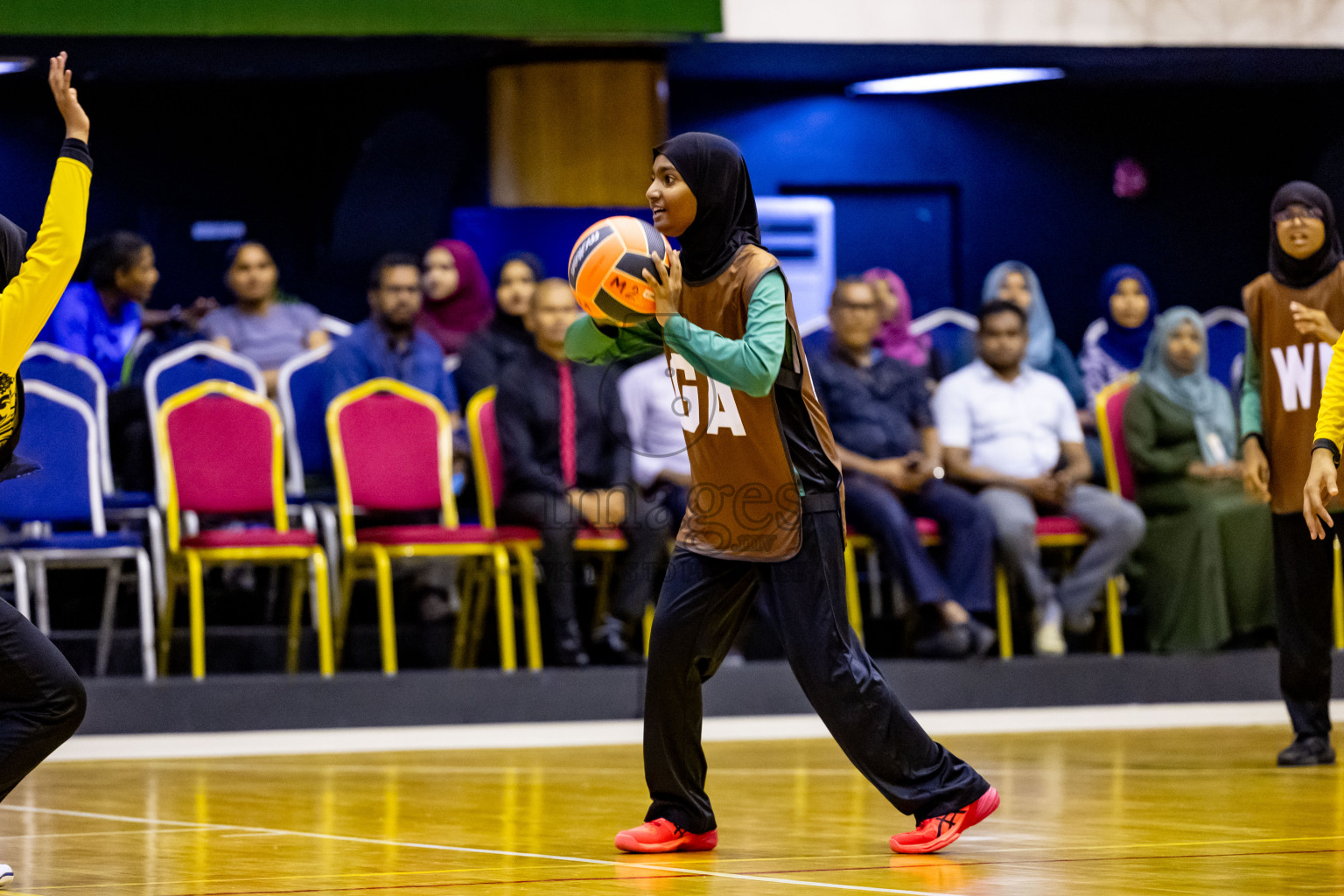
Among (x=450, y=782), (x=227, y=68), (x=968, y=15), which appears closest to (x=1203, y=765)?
(x=450, y=782)

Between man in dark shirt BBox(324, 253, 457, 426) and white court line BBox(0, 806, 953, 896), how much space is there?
3.34 metres

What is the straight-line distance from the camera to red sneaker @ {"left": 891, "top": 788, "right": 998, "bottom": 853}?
4172mm

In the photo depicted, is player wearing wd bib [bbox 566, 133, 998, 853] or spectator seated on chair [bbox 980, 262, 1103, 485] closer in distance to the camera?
player wearing wd bib [bbox 566, 133, 998, 853]

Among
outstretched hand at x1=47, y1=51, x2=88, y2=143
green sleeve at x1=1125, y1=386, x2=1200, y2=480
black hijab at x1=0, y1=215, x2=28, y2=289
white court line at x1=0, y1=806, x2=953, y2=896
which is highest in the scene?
outstretched hand at x1=47, y1=51, x2=88, y2=143

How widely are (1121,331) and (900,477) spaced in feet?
7.24

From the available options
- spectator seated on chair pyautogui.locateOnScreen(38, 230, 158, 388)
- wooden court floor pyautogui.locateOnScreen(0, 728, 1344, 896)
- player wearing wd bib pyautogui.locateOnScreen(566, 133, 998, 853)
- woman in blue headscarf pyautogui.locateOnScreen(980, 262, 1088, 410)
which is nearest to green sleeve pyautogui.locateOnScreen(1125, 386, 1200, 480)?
woman in blue headscarf pyautogui.locateOnScreen(980, 262, 1088, 410)

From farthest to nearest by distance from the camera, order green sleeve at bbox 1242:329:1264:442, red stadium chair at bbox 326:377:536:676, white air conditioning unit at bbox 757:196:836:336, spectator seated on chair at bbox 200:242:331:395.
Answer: white air conditioning unit at bbox 757:196:836:336 < spectator seated on chair at bbox 200:242:331:395 < red stadium chair at bbox 326:377:536:676 < green sleeve at bbox 1242:329:1264:442

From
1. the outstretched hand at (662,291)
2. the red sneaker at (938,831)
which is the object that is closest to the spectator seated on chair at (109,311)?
the outstretched hand at (662,291)

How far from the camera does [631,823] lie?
4789 millimetres

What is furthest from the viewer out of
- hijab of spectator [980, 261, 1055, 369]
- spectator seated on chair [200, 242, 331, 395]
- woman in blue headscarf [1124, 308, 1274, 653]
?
hijab of spectator [980, 261, 1055, 369]

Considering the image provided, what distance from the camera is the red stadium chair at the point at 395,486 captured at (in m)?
7.77

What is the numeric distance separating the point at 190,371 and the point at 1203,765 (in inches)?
171

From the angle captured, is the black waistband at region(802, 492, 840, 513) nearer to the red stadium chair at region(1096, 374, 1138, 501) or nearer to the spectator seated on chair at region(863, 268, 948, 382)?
the red stadium chair at region(1096, 374, 1138, 501)

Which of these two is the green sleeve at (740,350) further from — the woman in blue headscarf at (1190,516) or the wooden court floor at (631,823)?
the woman in blue headscarf at (1190,516)
